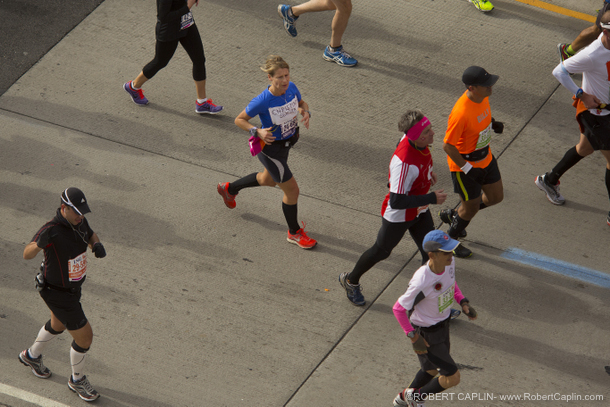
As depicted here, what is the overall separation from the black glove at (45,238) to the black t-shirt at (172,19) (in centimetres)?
327

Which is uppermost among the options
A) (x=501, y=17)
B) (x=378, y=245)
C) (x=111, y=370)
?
(x=501, y=17)

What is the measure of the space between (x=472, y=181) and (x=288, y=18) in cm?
410

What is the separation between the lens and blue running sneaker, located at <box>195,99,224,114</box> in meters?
7.71

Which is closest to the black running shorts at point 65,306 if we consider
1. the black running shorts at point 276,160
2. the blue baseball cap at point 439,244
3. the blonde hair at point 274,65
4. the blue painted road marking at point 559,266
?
the black running shorts at point 276,160

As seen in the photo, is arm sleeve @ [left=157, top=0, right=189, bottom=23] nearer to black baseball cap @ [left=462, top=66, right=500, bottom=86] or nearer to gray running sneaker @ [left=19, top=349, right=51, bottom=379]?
black baseball cap @ [left=462, top=66, right=500, bottom=86]

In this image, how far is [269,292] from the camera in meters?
5.96

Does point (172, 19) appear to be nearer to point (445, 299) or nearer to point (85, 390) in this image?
point (85, 390)

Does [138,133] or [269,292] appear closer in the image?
[269,292]

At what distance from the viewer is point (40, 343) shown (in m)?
5.03

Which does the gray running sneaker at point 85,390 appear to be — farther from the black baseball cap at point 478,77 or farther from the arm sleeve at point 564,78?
the arm sleeve at point 564,78

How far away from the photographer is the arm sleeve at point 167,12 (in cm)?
693

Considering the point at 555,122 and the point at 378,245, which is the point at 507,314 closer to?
the point at 378,245

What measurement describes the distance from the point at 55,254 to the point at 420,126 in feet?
9.29

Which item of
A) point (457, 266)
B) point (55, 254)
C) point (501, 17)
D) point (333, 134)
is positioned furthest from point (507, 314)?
point (501, 17)
